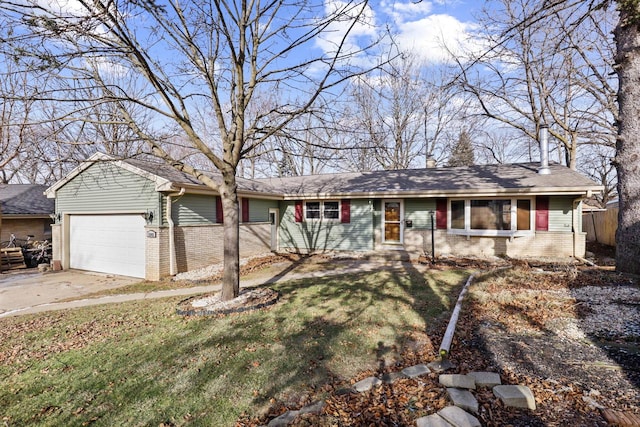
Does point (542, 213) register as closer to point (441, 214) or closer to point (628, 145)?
point (441, 214)

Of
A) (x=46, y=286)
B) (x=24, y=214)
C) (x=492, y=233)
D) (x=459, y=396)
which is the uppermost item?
(x=24, y=214)

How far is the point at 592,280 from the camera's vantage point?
632 centimetres

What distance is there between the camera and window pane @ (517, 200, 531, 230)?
10.2 m

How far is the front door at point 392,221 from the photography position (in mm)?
11859

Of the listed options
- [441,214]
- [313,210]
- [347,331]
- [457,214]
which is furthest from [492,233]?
[347,331]

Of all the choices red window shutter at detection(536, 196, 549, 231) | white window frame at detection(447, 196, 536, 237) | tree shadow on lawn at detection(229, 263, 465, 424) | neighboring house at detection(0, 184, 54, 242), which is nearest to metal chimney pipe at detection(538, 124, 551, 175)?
red window shutter at detection(536, 196, 549, 231)

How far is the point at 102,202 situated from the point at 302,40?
8819 mm

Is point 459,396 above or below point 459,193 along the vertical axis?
below

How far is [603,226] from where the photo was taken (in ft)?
43.8

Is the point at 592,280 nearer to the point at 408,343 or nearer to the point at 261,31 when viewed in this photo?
the point at 408,343

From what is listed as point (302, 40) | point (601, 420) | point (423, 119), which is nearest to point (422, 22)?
point (302, 40)

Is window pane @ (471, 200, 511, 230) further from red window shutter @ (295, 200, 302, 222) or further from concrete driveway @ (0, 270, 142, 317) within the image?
concrete driveway @ (0, 270, 142, 317)

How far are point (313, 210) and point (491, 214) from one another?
6.74 metres

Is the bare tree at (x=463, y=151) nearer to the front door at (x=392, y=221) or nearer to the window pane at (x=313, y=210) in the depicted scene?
the front door at (x=392, y=221)
